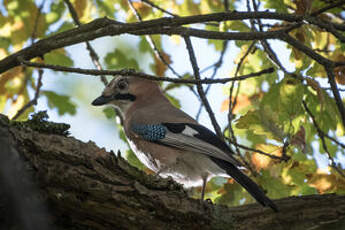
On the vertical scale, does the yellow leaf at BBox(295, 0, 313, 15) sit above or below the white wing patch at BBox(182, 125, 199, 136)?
above

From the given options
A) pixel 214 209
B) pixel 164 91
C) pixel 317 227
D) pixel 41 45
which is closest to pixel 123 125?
pixel 164 91

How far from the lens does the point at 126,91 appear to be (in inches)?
286

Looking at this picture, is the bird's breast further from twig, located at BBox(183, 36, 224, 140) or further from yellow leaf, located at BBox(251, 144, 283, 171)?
yellow leaf, located at BBox(251, 144, 283, 171)

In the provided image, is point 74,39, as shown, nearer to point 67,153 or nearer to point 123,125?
point 67,153

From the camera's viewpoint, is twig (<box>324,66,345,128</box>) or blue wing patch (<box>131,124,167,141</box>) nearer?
twig (<box>324,66,345,128</box>)

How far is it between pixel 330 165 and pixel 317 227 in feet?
4.40

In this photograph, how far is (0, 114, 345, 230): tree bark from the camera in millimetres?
3697

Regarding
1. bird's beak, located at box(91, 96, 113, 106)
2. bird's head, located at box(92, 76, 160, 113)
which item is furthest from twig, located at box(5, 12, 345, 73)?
bird's head, located at box(92, 76, 160, 113)

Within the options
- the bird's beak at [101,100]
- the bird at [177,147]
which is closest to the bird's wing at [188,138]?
the bird at [177,147]

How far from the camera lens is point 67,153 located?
12.8 feet

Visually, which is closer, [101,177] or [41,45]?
[101,177]

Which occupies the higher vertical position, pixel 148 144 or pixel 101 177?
pixel 148 144

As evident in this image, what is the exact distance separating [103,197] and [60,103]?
3954mm

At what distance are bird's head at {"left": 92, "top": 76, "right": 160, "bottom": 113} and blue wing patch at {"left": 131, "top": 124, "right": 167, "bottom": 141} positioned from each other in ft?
3.11
